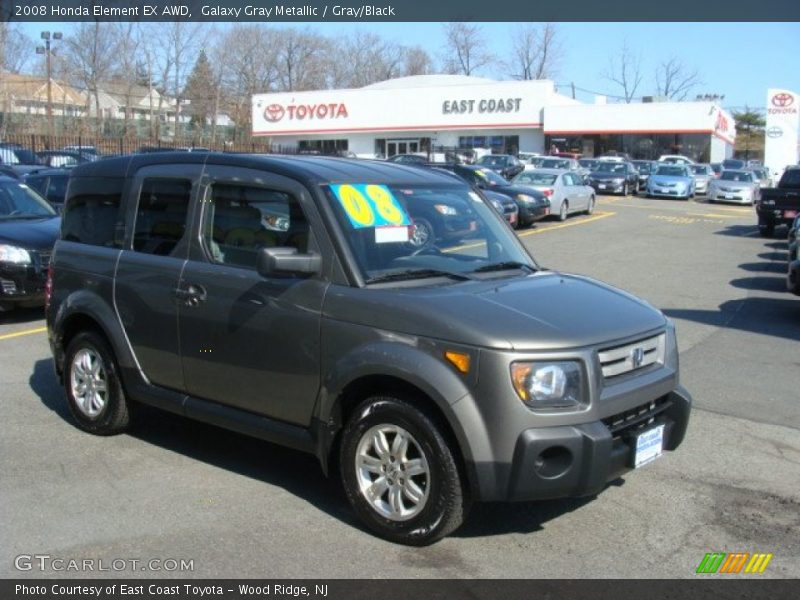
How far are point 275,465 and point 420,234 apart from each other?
1870 mm

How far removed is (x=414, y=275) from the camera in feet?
15.6

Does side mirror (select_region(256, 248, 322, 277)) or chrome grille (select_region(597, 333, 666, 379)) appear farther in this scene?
side mirror (select_region(256, 248, 322, 277))

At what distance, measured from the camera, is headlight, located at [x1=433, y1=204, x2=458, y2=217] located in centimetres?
529

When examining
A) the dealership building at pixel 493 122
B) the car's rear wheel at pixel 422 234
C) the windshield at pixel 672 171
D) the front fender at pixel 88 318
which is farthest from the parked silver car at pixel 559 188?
the dealership building at pixel 493 122

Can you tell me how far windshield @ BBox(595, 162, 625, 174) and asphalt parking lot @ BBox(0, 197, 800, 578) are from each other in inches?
1179

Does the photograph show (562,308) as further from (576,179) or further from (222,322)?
(576,179)

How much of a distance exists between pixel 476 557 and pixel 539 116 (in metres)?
51.0

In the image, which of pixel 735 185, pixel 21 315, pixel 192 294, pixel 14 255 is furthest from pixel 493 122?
pixel 192 294

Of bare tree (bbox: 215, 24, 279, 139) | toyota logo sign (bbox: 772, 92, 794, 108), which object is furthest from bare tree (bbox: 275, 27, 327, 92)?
toyota logo sign (bbox: 772, 92, 794, 108)

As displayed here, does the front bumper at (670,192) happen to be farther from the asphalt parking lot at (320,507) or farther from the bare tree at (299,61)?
the bare tree at (299,61)

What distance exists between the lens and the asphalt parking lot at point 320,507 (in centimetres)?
420

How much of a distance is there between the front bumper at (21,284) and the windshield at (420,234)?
6.79 metres

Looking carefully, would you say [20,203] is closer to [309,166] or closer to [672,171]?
[309,166]

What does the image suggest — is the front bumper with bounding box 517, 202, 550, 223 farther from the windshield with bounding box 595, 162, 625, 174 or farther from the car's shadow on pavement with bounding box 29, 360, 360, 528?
the car's shadow on pavement with bounding box 29, 360, 360, 528
